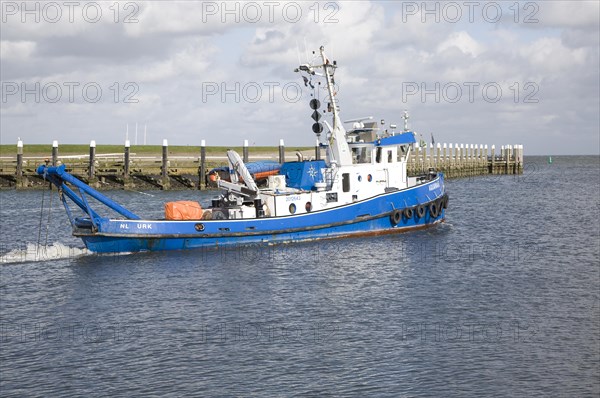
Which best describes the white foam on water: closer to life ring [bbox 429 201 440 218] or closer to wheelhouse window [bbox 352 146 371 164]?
wheelhouse window [bbox 352 146 371 164]

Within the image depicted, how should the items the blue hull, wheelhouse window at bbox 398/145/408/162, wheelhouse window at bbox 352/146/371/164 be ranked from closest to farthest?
the blue hull < wheelhouse window at bbox 352/146/371/164 < wheelhouse window at bbox 398/145/408/162

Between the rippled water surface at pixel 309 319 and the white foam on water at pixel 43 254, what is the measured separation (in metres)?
0.08

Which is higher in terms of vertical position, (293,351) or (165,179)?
(165,179)

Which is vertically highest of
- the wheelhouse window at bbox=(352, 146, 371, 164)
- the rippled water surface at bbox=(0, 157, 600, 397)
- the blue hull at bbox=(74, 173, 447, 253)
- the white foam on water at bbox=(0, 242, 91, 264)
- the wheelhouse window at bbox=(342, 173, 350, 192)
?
the wheelhouse window at bbox=(352, 146, 371, 164)

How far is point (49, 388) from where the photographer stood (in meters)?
16.4

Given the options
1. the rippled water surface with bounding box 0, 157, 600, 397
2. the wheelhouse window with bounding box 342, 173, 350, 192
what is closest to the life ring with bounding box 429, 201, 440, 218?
the rippled water surface with bounding box 0, 157, 600, 397

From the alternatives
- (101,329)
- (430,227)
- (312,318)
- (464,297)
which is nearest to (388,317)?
(312,318)

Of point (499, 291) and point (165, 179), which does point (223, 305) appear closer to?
point (499, 291)

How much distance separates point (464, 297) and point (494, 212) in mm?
27417

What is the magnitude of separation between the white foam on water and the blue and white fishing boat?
3.89 ft

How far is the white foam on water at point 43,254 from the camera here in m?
A: 30.4

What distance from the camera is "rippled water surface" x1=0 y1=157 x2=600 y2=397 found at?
658 inches

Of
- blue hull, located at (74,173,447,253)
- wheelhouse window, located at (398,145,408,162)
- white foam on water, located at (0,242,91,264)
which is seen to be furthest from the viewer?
wheelhouse window, located at (398,145,408,162)

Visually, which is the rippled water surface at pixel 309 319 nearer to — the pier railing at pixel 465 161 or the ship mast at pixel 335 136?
the ship mast at pixel 335 136
